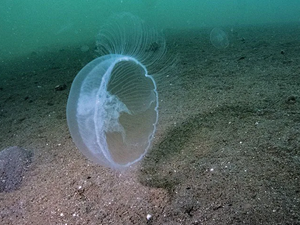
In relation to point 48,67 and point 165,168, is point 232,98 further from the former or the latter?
point 48,67

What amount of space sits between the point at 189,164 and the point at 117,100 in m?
1.54

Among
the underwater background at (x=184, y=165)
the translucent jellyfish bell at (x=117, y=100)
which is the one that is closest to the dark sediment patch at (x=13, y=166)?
the underwater background at (x=184, y=165)

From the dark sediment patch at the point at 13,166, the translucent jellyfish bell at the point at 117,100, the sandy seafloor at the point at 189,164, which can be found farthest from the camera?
the dark sediment patch at the point at 13,166

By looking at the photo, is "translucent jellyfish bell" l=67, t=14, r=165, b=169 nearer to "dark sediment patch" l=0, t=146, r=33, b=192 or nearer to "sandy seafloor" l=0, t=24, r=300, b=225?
"sandy seafloor" l=0, t=24, r=300, b=225

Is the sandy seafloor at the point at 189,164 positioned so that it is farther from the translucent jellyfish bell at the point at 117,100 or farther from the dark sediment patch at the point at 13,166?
the translucent jellyfish bell at the point at 117,100

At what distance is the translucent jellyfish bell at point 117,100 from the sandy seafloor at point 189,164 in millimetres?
357

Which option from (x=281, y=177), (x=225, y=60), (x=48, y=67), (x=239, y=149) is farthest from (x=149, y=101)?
(x=48, y=67)

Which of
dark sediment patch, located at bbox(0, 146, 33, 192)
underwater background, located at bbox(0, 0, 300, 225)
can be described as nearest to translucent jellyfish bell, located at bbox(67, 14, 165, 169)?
underwater background, located at bbox(0, 0, 300, 225)

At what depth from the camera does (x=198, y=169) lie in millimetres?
3348

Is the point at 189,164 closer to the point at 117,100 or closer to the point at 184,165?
the point at 184,165

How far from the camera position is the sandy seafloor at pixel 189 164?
9.07 feet

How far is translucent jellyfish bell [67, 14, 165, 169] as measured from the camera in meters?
3.09

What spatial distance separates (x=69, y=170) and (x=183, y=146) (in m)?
1.85

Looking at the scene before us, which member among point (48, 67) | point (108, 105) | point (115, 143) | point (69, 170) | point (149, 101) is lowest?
point (48, 67)
